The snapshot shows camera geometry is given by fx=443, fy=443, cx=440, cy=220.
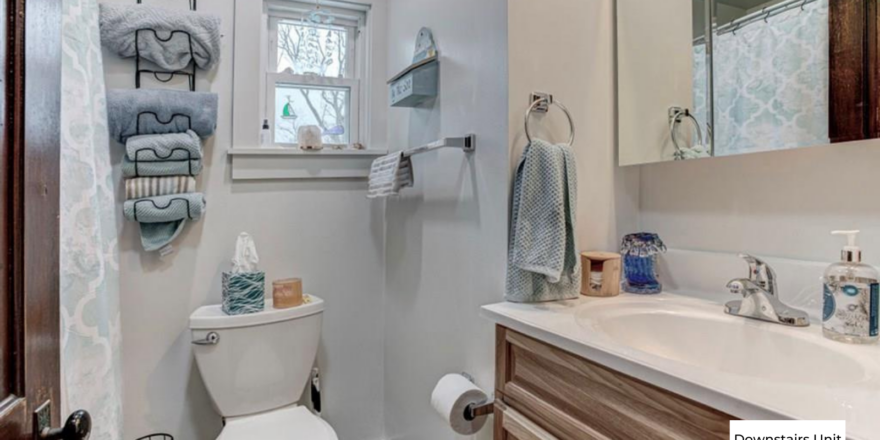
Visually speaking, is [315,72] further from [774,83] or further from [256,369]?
[774,83]

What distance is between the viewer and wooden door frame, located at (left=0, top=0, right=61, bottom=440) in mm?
501

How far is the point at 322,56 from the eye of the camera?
1.93m

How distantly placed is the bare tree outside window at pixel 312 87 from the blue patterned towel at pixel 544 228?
1179mm

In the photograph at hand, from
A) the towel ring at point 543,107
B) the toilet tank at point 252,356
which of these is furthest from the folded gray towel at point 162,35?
the towel ring at point 543,107

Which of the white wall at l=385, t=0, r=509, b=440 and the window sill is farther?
the window sill

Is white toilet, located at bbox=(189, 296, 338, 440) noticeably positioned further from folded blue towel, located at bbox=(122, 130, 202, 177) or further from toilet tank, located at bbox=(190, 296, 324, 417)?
folded blue towel, located at bbox=(122, 130, 202, 177)

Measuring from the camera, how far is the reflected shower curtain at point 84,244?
43.3 inches

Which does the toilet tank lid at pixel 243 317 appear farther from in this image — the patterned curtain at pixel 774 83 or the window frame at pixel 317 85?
the patterned curtain at pixel 774 83

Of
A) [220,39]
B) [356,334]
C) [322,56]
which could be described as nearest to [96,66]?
[220,39]

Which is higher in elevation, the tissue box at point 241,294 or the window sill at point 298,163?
the window sill at point 298,163

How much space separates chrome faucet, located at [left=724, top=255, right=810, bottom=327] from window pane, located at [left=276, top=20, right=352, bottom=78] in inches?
66.3

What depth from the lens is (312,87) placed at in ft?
6.26

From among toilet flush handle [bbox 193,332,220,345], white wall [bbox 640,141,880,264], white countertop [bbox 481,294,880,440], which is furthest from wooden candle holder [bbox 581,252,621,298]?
toilet flush handle [bbox 193,332,220,345]

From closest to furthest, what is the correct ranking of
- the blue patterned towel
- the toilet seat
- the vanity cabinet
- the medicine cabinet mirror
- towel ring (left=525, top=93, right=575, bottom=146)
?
1. the vanity cabinet
2. the medicine cabinet mirror
3. the blue patterned towel
4. towel ring (left=525, top=93, right=575, bottom=146)
5. the toilet seat
